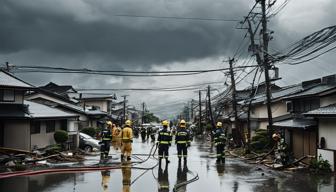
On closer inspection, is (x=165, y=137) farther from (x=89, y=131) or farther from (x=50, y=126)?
(x=89, y=131)

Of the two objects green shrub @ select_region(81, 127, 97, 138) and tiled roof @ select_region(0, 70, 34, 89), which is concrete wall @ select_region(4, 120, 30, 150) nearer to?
tiled roof @ select_region(0, 70, 34, 89)

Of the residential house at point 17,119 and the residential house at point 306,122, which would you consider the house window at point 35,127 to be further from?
the residential house at point 306,122

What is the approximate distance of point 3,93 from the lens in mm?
23750

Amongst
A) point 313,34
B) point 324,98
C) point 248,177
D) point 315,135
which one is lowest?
point 248,177

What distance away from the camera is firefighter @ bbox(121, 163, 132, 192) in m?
12.6

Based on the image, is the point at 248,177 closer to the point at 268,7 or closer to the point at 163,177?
the point at 163,177

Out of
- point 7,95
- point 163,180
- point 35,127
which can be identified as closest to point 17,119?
point 7,95

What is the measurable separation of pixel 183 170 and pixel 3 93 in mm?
13070

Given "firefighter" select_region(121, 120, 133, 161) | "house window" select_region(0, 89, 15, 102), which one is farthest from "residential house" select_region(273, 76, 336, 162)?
"house window" select_region(0, 89, 15, 102)

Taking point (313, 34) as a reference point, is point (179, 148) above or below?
below

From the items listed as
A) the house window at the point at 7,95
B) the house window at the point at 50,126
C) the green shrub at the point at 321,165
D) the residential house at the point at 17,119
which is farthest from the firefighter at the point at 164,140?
the house window at the point at 50,126

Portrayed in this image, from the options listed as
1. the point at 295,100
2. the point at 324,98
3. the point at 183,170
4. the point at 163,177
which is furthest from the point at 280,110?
the point at 163,177

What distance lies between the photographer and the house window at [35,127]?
24.9 meters

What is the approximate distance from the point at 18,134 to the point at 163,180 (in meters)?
12.2
